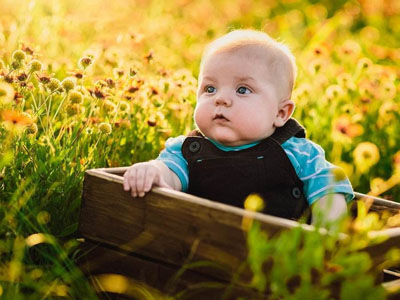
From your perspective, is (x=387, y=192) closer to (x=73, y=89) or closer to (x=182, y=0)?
(x=73, y=89)

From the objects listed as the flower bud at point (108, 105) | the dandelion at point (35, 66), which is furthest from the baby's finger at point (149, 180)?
the flower bud at point (108, 105)

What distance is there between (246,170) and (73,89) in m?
0.73

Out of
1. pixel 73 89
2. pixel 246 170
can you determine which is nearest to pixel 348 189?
pixel 246 170

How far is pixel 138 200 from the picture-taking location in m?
2.26

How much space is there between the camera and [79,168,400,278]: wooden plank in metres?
2.01

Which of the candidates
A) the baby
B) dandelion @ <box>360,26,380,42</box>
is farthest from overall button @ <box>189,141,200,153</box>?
dandelion @ <box>360,26,380,42</box>

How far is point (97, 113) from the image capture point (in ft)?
10.8

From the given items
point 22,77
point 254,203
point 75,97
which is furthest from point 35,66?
point 254,203

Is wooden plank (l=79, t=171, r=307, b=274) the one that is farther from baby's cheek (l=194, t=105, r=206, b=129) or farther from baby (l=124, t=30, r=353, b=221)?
baby's cheek (l=194, t=105, r=206, b=129)

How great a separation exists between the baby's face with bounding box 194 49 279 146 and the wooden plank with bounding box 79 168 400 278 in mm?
378

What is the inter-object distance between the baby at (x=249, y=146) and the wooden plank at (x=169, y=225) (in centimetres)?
20

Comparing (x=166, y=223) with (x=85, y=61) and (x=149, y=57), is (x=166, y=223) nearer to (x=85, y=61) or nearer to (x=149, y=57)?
(x=85, y=61)

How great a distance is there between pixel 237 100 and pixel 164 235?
58 cm

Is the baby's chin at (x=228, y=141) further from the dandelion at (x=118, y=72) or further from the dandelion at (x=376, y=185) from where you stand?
the dandelion at (x=118, y=72)
